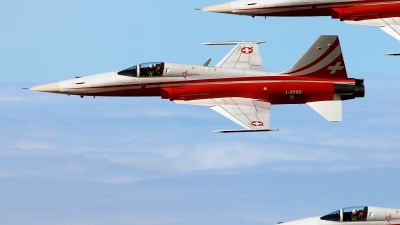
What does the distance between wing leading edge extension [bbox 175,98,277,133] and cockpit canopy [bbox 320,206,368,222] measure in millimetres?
4536

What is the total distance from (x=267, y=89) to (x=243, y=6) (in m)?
5.32

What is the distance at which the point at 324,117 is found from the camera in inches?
2709

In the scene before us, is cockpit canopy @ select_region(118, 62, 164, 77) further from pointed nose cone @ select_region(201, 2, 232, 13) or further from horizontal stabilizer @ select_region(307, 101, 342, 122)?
horizontal stabilizer @ select_region(307, 101, 342, 122)

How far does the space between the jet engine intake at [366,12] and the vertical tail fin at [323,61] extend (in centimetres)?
261

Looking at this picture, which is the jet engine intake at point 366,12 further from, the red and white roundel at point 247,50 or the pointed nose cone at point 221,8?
the pointed nose cone at point 221,8

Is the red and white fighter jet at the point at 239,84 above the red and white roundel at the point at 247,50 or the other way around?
the other way around

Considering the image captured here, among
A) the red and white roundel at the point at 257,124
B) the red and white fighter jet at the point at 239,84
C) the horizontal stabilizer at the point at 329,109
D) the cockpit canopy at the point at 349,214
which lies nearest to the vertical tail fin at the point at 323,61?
the red and white fighter jet at the point at 239,84

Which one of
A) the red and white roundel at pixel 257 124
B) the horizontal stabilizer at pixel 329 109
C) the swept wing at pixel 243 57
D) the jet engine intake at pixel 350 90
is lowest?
the red and white roundel at pixel 257 124

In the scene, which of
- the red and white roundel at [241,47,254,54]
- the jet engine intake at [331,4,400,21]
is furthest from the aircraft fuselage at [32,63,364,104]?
the jet engine intake at [331,4,400,21]

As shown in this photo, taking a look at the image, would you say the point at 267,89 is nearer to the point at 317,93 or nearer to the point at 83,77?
the point at 317,93

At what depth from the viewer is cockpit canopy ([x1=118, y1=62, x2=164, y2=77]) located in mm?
69062

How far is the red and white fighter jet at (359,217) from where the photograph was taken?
65.9m

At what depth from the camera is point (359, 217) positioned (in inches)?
2611

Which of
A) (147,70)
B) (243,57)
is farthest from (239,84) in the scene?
(147,70)
